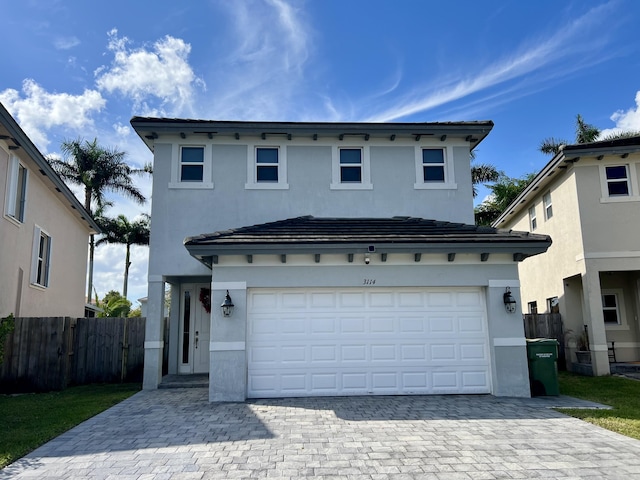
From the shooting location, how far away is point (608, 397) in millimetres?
9953

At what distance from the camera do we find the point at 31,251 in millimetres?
13320

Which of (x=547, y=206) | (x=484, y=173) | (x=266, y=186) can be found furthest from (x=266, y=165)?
(x=484, y=173)

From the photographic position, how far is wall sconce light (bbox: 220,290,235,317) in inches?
380

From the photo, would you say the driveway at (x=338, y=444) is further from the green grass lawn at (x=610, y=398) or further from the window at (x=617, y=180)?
the window at (x=617, y=180)

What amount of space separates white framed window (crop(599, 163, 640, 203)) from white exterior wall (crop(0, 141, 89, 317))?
53.7ft

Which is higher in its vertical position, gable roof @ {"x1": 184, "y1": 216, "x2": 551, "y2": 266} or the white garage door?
gable roof @ {"x1": 184, "y1": 216, "x2": 551, "y2": 266}

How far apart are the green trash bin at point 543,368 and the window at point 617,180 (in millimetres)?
6691

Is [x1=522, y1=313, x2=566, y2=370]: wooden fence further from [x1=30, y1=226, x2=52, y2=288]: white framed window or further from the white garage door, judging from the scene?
[x1=30, y1=226, x2=52, y2=288]: white framed window

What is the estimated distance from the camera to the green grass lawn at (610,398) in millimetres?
7388

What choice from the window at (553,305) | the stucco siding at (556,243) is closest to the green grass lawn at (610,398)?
the window at (553,305)

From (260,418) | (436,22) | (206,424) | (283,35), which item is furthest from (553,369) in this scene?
(283,35)

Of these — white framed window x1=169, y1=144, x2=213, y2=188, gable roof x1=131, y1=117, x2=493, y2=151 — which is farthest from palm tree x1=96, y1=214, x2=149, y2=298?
white framed window x1=169, y1=144, x2=213, y2=188

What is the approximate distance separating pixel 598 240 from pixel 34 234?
16793 mm

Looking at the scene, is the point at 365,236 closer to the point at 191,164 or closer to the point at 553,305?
the point at 191,164
